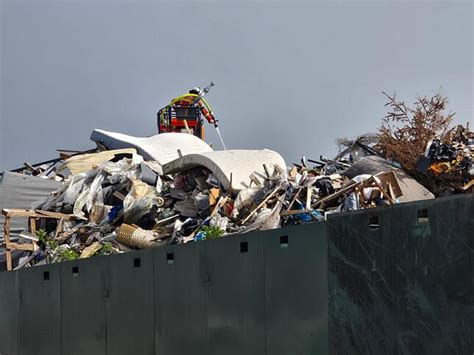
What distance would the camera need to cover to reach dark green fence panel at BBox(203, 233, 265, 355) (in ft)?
27.4

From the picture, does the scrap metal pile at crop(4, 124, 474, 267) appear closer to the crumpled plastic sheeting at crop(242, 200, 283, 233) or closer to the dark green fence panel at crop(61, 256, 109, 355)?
the crumpled plastic sheeting at crop(242, 200, 283, 233)

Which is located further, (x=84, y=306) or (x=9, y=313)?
(x=9, y=313)

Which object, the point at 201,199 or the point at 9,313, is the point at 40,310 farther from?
the point at 201,199

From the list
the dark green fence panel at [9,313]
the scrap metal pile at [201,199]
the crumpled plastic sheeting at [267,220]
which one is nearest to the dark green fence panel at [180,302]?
the scrap metal pile at [201,199]

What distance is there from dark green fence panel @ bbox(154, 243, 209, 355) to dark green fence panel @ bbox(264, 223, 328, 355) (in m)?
1.34

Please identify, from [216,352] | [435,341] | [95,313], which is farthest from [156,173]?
[435,341]

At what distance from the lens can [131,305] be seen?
10.9 meters

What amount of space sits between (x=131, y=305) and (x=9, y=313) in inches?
169

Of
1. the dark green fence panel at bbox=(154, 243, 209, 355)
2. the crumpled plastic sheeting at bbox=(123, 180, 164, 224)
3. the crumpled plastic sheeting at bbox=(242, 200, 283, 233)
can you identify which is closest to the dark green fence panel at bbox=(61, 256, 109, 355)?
the dark green fence panel at bbox=(154, 243, 209, 355)

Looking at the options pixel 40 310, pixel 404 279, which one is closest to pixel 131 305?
pixel 40 310

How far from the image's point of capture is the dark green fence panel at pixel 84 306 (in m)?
11.6

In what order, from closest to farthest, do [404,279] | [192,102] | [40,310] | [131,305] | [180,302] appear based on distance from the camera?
[404,279] → [180,302] → [131,305] → [40,310] → [192,102]

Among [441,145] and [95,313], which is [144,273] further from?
[441,145]

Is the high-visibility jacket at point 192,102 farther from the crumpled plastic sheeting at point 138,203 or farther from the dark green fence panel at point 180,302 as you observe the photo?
the dark green fence panel at point 180,302
